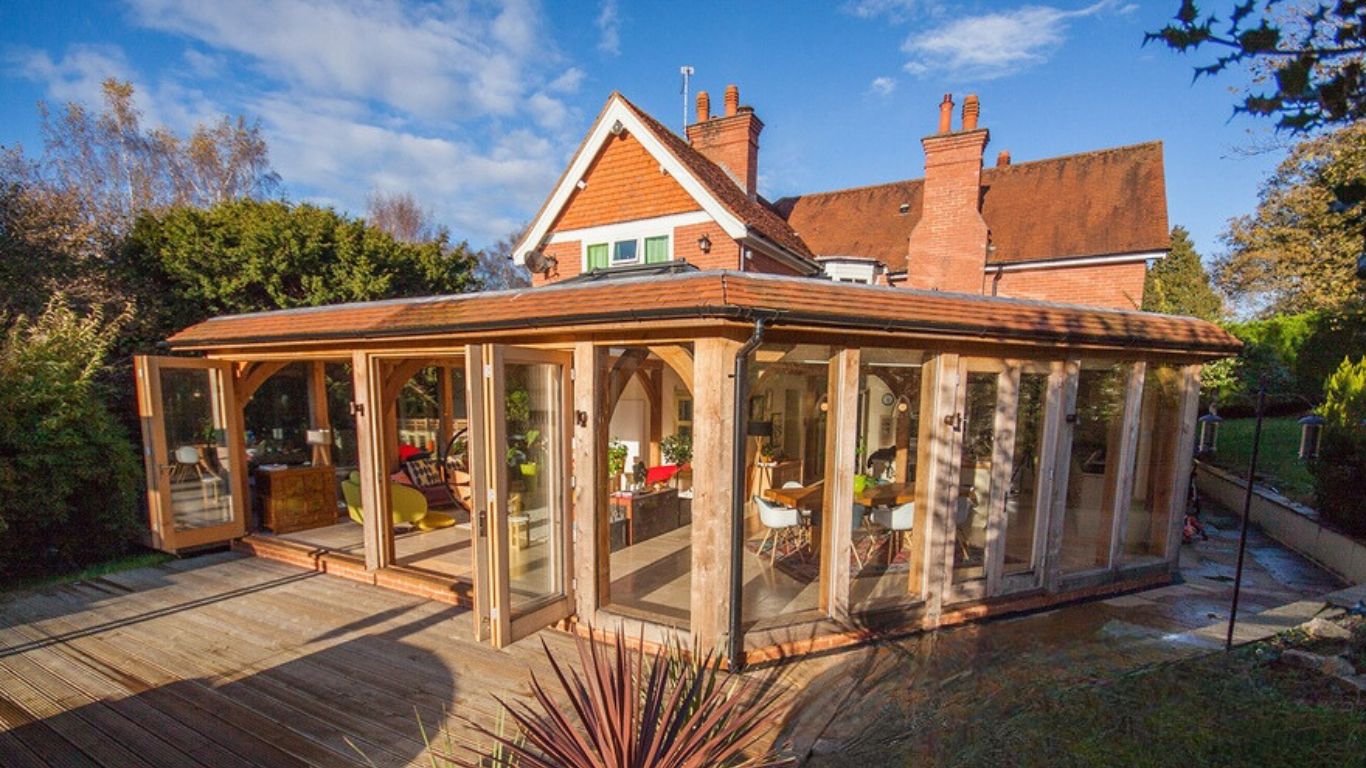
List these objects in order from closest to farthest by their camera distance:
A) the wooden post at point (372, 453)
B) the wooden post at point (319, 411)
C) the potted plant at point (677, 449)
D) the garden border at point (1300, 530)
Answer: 1. the wooden post at point (372, 453)
2. the garden border at point (1300, 530)
3. the wooden post at point (319, 411)
4. the potted plant at point (677, 449)

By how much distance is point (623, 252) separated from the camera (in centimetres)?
1239

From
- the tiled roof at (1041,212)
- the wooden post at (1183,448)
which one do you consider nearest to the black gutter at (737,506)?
the wooden post at (1183,448)

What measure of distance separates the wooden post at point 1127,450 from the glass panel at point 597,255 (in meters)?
9.95

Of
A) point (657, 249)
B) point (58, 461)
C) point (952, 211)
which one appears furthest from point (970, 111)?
point (58, 461)

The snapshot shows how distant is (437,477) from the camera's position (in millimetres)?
10602

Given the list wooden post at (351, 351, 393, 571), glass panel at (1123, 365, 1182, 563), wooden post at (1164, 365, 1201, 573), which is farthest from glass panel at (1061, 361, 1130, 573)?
wooden post at (351, 351, 393, 571)

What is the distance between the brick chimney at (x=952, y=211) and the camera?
14.2 meters

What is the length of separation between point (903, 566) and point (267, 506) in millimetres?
9152

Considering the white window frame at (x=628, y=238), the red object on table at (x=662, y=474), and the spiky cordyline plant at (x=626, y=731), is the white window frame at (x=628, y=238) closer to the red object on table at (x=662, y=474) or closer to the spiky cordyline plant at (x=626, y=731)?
the red object on table at (x=662, y=474)

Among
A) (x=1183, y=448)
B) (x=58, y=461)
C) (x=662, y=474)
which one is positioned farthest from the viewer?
(x=662, y=474)

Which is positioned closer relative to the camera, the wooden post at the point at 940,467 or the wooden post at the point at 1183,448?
the wooden post at the point at 940,467

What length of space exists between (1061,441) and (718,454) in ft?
13.0

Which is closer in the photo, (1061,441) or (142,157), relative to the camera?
(1061,441)

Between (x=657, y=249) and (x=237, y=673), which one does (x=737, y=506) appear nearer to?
(x=237, y=673)
